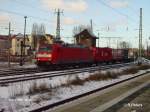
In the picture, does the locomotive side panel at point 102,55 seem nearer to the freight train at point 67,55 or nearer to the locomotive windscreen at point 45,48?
the freight train at point 67,55

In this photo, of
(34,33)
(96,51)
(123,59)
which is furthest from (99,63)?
(34,33)

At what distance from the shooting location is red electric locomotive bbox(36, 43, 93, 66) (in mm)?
39781

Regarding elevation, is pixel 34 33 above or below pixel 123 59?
above

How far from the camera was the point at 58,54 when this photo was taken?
4047 centimetres

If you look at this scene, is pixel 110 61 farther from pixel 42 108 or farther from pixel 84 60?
pixel 42 108

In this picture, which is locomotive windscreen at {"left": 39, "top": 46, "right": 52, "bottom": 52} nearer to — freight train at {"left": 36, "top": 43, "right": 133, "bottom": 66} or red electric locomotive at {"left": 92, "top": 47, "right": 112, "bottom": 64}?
freight train at {"left": 36, "top": 43, "right": 133, "bottom": 66}

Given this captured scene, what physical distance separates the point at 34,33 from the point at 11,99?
4637 inches

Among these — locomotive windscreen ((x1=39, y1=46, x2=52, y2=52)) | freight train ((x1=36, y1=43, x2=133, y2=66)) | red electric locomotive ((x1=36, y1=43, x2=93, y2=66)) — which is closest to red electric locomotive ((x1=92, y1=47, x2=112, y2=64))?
freight train ((x1=36, y1=43, x2=133, y2=66))

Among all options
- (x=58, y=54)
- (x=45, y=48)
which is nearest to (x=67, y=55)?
(x=58, y=54)

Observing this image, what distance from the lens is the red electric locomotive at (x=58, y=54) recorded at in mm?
39781

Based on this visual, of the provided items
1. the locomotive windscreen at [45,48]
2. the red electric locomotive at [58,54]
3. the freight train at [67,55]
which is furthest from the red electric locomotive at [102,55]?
the locomotive windscreen at [45,48]

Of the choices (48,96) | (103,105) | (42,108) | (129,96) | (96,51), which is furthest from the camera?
(96,51)

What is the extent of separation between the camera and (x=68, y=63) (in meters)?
43.8

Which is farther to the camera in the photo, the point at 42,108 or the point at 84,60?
the point at 84,60
